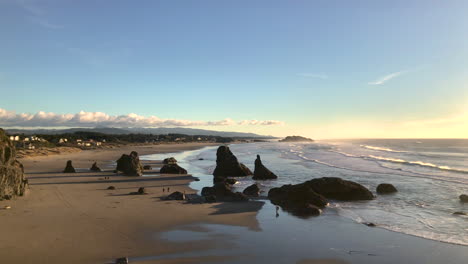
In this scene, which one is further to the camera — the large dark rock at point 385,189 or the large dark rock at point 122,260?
the large dark rock at point 385,189

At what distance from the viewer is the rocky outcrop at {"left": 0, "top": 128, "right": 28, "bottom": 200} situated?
20.5m

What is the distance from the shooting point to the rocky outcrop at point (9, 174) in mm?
20484

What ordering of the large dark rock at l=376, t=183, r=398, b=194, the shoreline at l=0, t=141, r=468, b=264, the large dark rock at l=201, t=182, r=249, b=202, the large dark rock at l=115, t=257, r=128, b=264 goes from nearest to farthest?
the large dark rock at l=115, t=257, r=128, b=264 → the shoreline at l=0, t=141, r=468, b=264 → the large dark rock at l=201, t=182, r=249, b=202 → the large dark rock at l=376, t=183, r=398, b=194

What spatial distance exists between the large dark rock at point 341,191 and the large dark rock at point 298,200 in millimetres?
2635

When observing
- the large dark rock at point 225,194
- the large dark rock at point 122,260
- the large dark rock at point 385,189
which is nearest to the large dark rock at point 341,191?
the large dark rock at point 385,189

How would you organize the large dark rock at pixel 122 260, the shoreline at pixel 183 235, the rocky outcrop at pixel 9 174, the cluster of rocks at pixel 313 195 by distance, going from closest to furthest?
the large dark rock at pixel 122 260 → the shoreline at pixel 183 235 → the cluster of rocks at pixel 313 195 → the rocky outcrop at pixel 9 174

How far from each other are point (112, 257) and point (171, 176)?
2459 cm

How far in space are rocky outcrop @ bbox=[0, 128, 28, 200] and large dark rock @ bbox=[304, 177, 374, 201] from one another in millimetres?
22633

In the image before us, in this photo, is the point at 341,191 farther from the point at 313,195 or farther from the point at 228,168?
the point at 228,168

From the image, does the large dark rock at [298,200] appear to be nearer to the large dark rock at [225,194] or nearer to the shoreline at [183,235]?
the shoreline at [183,235]

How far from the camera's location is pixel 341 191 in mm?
24094

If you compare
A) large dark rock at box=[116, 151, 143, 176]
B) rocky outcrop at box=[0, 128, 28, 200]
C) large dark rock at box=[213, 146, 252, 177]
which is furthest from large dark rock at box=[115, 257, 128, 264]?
large dark rock at box=[116, 151, 143, 176]

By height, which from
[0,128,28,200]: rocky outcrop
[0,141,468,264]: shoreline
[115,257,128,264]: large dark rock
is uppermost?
[0,128,28,200]: rocky outcrop

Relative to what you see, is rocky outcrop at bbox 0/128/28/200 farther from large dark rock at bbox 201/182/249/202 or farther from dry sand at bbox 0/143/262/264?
large dark rock at bbox 201/182/249/202
